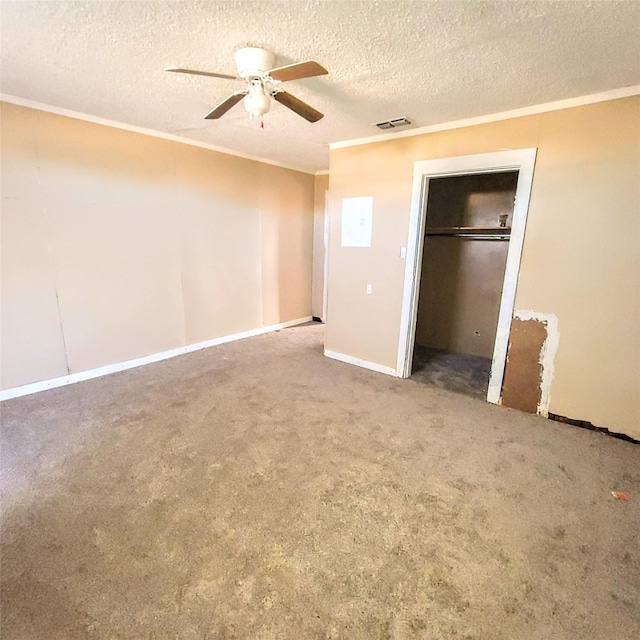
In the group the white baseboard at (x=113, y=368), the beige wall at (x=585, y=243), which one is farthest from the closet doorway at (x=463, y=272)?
the white baseboard at (x=113, y=368)

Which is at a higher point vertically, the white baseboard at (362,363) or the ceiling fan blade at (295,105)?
the ceiling fan blade at (295,105)

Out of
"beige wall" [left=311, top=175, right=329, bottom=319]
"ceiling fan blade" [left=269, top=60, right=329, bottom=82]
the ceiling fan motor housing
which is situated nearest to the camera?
"ceiling fan blade" [left=269, top=60, right=329, bottom=82]

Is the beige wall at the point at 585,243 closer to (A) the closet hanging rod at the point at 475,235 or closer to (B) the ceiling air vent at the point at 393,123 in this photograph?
(B) the ceiling air vent at the point at 393,123

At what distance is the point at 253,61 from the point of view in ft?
6.34

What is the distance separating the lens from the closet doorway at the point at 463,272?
4141 mm

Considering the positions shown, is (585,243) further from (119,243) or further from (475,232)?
(119,243)

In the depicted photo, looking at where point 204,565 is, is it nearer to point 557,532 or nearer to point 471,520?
point 471,520

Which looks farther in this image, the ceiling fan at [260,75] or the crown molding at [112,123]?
the crown molding at [112,123]

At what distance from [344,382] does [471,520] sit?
1.89 m

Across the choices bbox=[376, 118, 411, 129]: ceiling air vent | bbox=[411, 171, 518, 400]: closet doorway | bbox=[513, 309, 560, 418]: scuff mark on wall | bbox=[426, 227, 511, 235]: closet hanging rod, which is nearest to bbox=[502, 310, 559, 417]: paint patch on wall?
bbox=[513, 309, 560, 418]: scuff mark on wall

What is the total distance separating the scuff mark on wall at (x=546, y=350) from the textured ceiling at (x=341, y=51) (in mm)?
1644

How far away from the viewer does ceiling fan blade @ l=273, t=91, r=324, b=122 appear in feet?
6.80

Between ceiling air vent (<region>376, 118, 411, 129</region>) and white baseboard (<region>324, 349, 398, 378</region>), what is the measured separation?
2450 millimetres

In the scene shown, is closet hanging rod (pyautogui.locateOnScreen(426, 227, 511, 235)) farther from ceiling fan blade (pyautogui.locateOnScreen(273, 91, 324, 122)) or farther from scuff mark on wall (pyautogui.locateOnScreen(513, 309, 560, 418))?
ceiling fan blade (pyautogui.locateOnScreen(273, 91, 324, 122))
